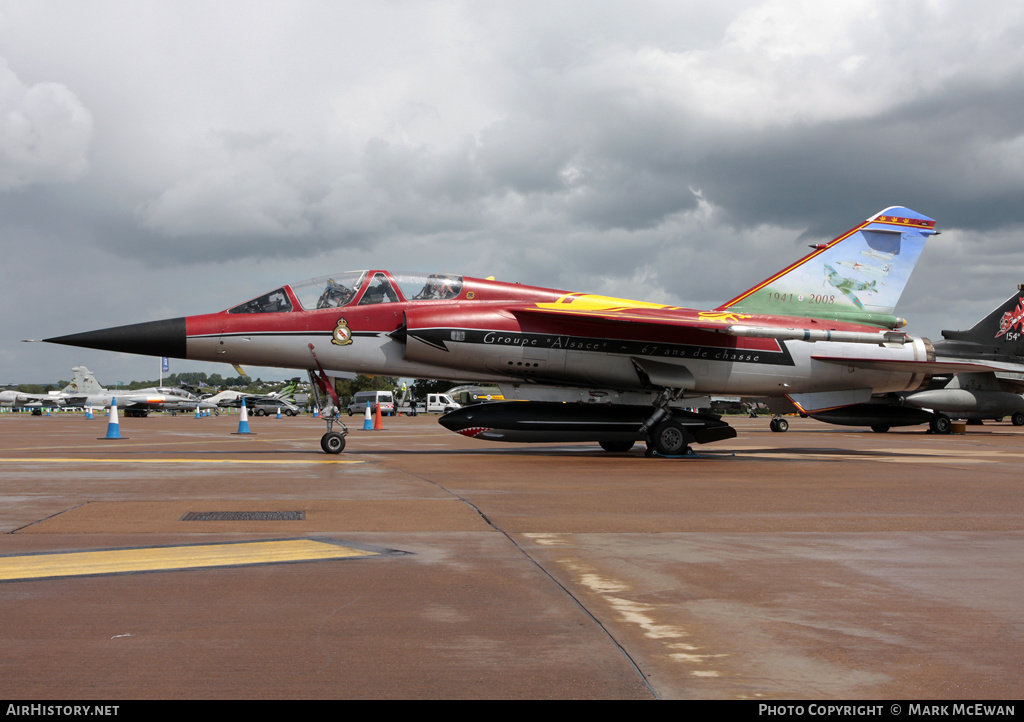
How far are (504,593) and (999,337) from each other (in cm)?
3154

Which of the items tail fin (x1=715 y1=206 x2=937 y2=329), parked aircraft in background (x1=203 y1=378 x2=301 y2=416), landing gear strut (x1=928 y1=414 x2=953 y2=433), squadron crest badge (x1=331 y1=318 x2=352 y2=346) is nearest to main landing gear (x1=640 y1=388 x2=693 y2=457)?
tail fin (x1=715 y1=206 x2=937 y2=329)

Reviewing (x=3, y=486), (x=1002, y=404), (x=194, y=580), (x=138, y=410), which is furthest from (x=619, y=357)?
(x=138, y=410)

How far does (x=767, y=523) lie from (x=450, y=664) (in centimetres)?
471

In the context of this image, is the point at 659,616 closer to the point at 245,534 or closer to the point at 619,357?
the point at 245,534

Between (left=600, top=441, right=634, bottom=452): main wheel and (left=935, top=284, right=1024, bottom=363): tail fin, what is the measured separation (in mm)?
18549

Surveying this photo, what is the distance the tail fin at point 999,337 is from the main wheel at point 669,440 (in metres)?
18.9

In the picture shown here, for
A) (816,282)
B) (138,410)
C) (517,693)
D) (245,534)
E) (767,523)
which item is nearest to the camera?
(517,693)

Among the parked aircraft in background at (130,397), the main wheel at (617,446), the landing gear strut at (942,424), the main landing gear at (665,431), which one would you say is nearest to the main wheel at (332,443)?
the main wheel at (617,446)

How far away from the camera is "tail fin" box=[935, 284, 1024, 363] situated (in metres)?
29.9

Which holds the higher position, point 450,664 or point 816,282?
point 816,282

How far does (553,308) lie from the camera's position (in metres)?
15.6

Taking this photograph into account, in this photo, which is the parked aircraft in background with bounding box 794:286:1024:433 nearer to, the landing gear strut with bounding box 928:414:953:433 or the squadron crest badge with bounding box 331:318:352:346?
the landing gear strut with bounding box 928:414:953:433

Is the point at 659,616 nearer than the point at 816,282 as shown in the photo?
Yes

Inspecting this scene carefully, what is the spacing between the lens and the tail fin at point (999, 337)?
98.1 ft
